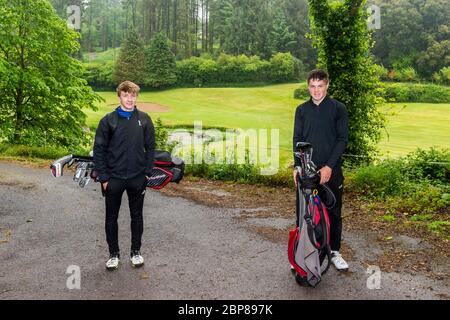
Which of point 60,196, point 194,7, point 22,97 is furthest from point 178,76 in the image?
point 60,196

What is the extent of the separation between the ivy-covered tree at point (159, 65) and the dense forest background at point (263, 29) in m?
8.89

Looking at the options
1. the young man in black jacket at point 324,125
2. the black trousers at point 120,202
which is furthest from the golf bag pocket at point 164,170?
the young man in black jacket at point 324,125

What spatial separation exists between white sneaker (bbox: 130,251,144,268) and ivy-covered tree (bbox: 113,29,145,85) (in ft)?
222

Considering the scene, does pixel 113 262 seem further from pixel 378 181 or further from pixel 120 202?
pixel 378 181

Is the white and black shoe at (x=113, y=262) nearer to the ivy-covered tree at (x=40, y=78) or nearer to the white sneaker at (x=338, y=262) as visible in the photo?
the white sneaker at (x=338, y=262)

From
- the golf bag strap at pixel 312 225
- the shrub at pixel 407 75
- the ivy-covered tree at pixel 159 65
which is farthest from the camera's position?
the ivy-covered tree at pixel 159 65

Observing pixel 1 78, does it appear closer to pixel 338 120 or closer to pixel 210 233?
pixel 210 233

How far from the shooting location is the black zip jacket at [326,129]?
5066 millimetres

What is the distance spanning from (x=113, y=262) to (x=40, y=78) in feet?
55.4

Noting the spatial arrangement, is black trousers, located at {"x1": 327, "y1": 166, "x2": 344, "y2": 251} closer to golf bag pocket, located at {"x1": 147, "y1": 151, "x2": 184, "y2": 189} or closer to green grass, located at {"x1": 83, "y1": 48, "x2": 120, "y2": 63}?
golf bag pocket, located at {"x1": 147, "y1": 151, "x2": 184, "y2": 189}

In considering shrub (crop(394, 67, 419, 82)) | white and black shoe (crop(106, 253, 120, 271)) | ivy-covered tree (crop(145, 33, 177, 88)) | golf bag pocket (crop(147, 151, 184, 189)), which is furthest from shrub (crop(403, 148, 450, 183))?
ivy-covered tree (crop(145, 33, 177, 88))

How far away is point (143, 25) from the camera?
9344 cm

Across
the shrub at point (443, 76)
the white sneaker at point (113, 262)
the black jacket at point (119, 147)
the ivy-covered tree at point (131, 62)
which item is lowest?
the white sneaker at point (113, 262)

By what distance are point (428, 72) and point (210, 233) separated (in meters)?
73.7
